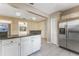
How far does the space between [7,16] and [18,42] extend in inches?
99.4

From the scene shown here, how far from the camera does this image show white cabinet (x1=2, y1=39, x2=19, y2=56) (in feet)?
7.73

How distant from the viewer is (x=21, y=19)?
526cm

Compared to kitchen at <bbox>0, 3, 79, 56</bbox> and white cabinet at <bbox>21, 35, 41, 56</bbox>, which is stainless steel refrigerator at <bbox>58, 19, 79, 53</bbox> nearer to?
kitchen at <bbox>0, 3, 79, 56</bbox>

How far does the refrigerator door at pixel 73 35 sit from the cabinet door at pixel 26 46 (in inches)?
71.0

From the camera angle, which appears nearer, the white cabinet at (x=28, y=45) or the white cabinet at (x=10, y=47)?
the white cabinet at (x=10, y=47)

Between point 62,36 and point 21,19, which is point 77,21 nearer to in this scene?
point 62,36

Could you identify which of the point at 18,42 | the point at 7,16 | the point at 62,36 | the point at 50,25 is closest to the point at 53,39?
the point at 50,25

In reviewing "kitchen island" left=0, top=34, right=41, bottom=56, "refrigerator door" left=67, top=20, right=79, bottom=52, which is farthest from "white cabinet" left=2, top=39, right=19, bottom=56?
"refrigerator door" left=67, top=20, right=79, bottom=52

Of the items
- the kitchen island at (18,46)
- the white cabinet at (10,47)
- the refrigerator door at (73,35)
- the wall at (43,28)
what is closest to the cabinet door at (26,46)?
the kitchen island at (18,46)

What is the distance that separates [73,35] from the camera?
399 centimetres

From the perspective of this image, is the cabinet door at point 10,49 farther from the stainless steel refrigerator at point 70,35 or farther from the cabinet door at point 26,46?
the stainless steel refrigerator at point 70,35

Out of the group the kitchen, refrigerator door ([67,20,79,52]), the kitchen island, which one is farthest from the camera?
refrigerator door ([67,20,79,52])

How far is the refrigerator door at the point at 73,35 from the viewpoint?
3809 mm

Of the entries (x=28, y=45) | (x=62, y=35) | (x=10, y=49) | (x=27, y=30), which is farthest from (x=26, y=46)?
(x=62, y=35)
